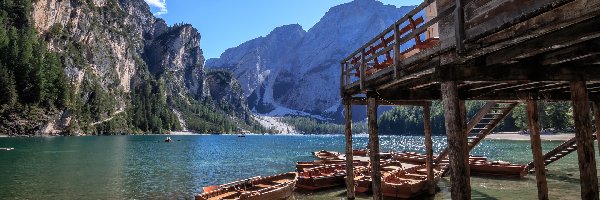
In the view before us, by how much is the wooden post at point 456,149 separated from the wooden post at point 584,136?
3.95 meters

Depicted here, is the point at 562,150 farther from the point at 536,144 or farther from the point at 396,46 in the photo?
the point at 396,46

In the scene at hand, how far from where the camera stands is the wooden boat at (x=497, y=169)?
30281 mm

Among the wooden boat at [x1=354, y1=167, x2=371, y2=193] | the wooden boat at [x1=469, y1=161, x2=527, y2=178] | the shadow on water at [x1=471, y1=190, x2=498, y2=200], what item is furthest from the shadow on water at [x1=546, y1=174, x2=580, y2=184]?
the wooden boat at [x1=354, y1=167, x2=371, y2=193]

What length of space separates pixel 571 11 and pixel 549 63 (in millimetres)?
3702

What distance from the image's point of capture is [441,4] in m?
9.57

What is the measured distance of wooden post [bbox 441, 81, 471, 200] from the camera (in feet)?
26.1

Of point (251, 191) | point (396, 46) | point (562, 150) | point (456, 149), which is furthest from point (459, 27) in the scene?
point (562, 150)

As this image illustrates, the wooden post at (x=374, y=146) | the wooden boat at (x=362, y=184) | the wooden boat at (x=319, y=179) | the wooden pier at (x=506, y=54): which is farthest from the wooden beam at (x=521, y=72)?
the wooden boat at (x=319, y=179)

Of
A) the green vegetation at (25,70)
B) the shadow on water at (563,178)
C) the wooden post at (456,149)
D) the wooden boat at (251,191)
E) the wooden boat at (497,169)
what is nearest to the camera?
the wooden post at (456,149)

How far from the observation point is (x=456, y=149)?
803 centimetres

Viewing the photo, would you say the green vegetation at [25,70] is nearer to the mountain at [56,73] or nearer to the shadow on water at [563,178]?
the mountain at [56,73]

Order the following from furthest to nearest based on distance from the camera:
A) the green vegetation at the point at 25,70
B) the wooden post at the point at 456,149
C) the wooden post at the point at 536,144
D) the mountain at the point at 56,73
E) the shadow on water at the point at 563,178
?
the mountain at the point at 56,73 < the green vegetation at the point at 25,70 < the shadow on water at the point at 563,178 < the wooden post at the point at 536,144 < the wooden post at the point at 456,149

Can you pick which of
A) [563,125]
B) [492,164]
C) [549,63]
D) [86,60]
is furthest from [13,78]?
[563,125]

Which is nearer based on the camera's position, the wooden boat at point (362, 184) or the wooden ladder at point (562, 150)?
the wooden boat at point (362, 184)
